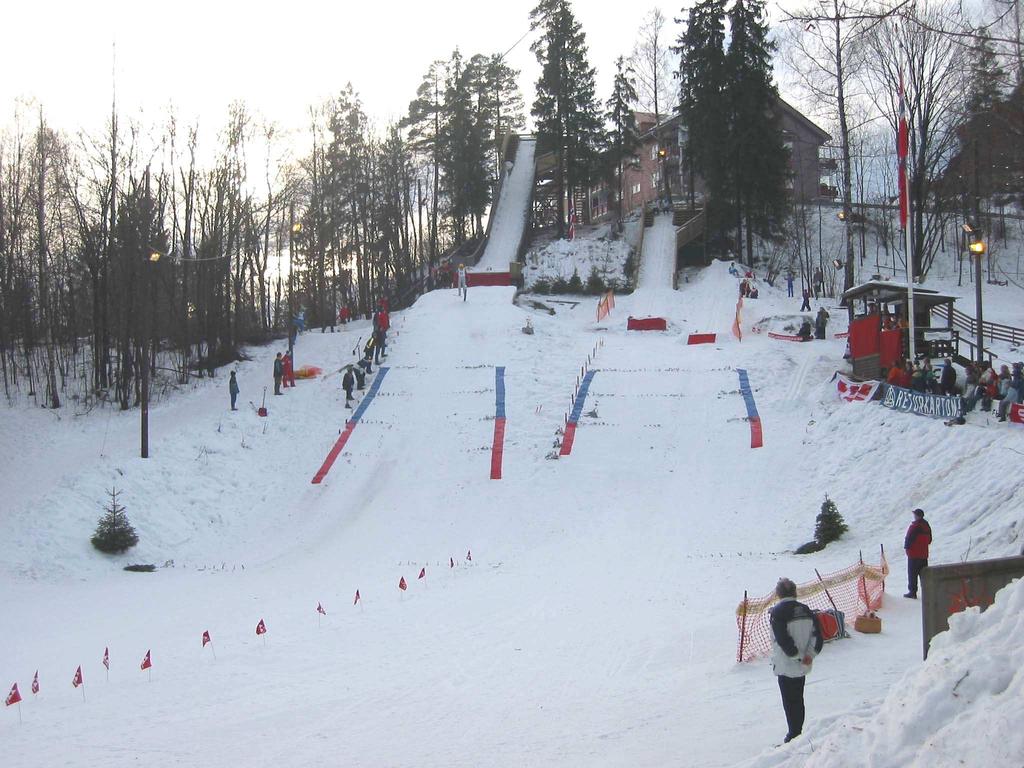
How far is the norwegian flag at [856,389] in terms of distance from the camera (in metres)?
22.7

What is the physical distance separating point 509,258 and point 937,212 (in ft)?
68.5

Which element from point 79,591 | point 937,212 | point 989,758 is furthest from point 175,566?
point 937,212

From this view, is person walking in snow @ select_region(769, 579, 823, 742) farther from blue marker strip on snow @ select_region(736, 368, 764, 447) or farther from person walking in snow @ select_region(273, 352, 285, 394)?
person walking in snow @ select_region(273, 352, 285, 394)

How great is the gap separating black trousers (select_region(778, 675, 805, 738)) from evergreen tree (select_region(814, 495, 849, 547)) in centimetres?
1050

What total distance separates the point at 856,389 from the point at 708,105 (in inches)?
1038

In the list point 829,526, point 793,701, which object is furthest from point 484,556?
point 793,701

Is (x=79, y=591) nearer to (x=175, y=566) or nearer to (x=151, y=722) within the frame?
(x=175, y=566)

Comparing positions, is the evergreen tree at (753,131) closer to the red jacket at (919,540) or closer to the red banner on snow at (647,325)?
the red banner on snow at (647,325)

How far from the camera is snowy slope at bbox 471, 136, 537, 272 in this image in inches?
1853

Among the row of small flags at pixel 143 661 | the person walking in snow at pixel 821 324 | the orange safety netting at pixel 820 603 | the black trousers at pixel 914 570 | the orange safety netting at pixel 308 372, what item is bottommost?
the row of small flags at pixel 143 661

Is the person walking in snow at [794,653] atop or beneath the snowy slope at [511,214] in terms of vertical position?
beneath

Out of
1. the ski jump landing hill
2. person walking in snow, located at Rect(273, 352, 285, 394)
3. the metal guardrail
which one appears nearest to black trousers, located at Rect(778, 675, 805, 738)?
person walking in snow, located at Rect(273, 352, 285, 394)

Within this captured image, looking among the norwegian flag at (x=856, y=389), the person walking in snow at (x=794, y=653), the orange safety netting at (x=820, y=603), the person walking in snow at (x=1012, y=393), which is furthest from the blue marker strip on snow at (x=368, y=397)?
the person walking in snow at (x=794, y=653)

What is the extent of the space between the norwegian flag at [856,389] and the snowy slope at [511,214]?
2351cm
